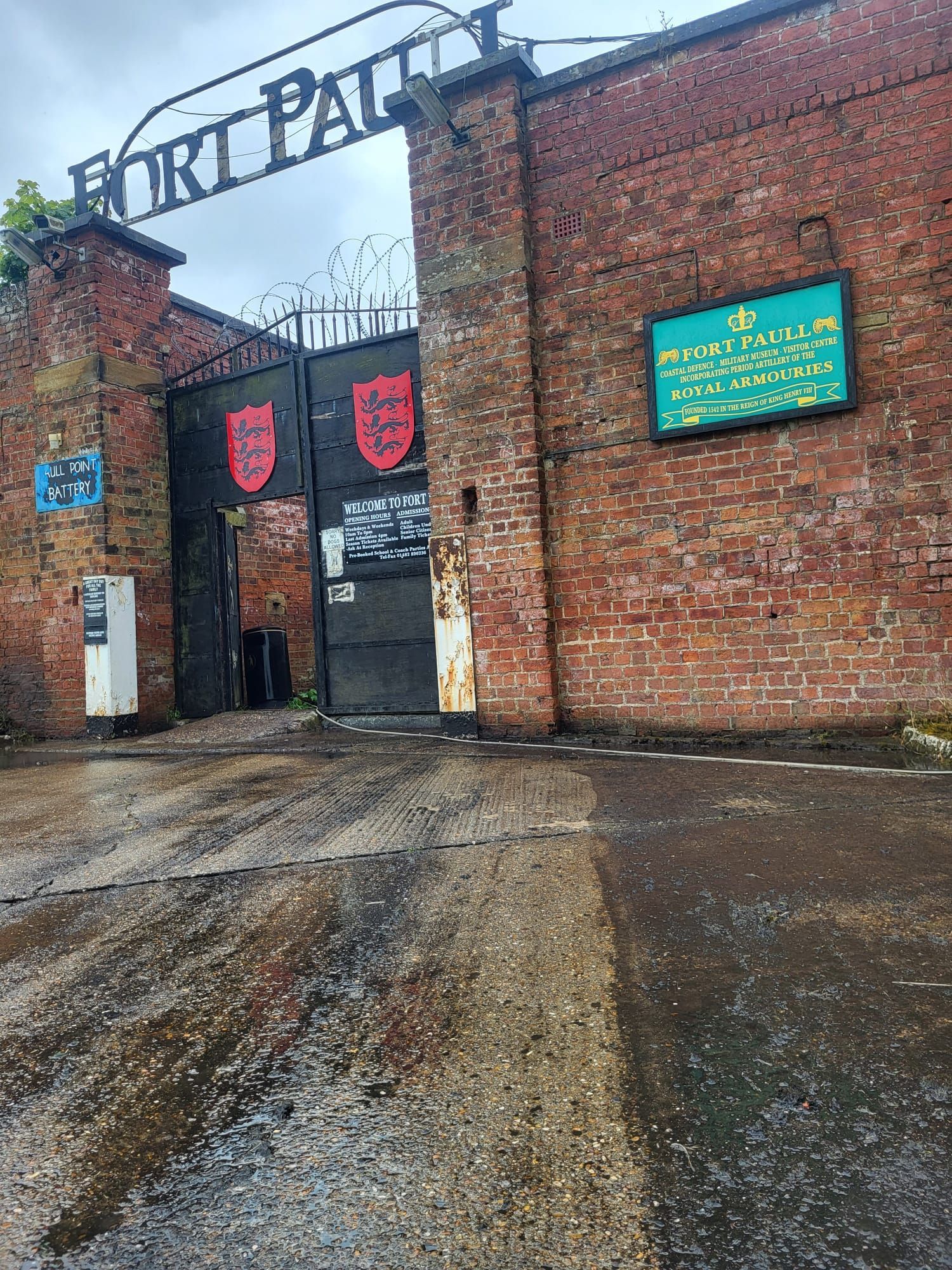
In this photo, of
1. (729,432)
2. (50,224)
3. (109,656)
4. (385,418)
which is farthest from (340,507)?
(50,224)

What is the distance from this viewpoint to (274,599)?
429 inches

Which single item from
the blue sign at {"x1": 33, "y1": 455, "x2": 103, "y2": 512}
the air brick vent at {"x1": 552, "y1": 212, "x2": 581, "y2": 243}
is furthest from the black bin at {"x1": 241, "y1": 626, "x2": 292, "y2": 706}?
the air brick vent at {"x1": 552, "y1": 212, "x2": 581, "y2": 243}

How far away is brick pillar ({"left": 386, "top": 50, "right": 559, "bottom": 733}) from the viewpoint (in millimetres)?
6262

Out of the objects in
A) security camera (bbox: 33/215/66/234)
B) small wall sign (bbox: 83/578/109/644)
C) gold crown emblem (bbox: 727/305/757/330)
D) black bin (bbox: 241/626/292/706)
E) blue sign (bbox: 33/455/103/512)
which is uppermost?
security camera (bbox: 33/215/66/234)

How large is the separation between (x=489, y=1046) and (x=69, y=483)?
28.3 ft

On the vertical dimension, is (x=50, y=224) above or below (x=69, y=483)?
above

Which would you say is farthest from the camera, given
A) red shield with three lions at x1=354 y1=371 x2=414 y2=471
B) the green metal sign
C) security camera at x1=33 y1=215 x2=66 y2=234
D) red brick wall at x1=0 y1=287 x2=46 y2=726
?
red brick wall at x1=0 y1=287 x2=46 y2=726

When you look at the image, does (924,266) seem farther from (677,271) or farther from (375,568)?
(375,568)

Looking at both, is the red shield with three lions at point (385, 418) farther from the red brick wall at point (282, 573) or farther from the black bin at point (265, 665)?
the black bin at point (265, 665)

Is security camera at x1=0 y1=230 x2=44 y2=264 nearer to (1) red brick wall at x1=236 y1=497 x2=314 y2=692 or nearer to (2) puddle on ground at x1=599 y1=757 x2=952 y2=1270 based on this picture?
(1) red brick wall at x1=236 y1=497 x2=314 y2=692

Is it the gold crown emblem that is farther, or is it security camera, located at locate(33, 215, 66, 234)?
security camera, located at locate(33, 215, 66, 234)

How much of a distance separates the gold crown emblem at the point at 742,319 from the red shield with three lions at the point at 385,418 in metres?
2.98

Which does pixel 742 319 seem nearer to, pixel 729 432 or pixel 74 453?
pixel 729 432

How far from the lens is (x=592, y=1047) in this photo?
1703 mm
